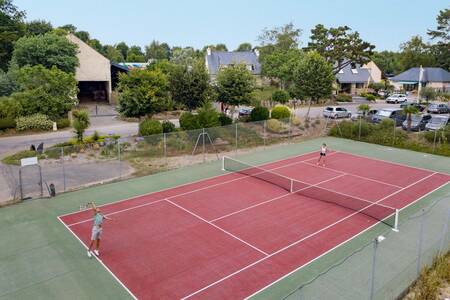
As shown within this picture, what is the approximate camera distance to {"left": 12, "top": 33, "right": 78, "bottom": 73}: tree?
44.5 m

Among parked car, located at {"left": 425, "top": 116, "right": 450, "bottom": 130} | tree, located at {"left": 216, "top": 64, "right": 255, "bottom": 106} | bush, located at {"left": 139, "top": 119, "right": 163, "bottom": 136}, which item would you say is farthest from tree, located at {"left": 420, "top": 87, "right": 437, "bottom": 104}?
bush, located at {"left": 139, "top": 119, "right": 163, "bottom": 136}

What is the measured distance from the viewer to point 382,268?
11477mm

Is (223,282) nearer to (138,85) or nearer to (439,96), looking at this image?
(138,85)

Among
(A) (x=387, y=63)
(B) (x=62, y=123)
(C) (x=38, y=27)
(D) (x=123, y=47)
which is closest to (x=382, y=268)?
(B) (x=62, y=123)

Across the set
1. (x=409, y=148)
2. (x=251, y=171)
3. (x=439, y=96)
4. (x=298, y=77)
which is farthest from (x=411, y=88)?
(x=251, y=171)

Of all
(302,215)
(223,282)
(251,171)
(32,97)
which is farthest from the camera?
(32,97)

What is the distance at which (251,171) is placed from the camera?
22141mm

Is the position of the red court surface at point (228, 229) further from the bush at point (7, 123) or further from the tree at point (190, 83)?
the bush at point (7, 123)

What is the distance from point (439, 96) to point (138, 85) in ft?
177

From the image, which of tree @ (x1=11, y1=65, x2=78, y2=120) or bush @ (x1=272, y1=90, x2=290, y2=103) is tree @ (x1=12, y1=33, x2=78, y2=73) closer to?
tree @ (x1=11, y1=65, x2=78, y2=120)

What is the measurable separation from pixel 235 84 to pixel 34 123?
18137 mm

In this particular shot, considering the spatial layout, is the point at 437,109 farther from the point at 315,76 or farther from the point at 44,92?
the point at 44,92

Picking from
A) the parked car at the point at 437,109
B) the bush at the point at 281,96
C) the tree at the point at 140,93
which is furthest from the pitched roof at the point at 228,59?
the tree at the point at 140,93

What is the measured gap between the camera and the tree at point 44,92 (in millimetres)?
34875
